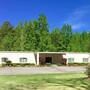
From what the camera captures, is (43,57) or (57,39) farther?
(57,39)

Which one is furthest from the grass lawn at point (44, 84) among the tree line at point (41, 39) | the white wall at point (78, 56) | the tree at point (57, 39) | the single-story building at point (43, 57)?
the tree at point (57, 39)

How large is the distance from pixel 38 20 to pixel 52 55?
971 cm

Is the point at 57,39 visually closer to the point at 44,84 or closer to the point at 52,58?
the point at 52,58

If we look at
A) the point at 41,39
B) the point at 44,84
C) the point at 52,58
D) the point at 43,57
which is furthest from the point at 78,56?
the point at 44,84

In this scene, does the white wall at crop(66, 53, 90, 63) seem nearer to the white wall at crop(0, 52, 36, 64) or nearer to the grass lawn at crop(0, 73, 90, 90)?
the white wall at crop(0, 52, 36, 64)

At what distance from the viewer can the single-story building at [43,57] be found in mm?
49672

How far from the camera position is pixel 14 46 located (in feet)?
207

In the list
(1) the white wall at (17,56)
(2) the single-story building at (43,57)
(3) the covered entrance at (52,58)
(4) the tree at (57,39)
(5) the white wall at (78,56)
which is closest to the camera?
(1) the white wall at (17,56)

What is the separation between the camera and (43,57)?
184ft

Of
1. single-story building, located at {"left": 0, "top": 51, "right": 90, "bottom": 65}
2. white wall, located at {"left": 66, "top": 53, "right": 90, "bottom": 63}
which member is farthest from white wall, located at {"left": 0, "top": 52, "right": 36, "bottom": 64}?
white wall, located at {"left": 66, "top": 53, "right": 90, "bottom": 63}

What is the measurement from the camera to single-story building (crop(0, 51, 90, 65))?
4967 centimetres

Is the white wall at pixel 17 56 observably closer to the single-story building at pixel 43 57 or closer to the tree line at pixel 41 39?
the single-story building at pixel 43 57

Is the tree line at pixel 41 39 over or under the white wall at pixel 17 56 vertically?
over

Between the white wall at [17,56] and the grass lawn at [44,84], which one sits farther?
the white wall at [17,56]
